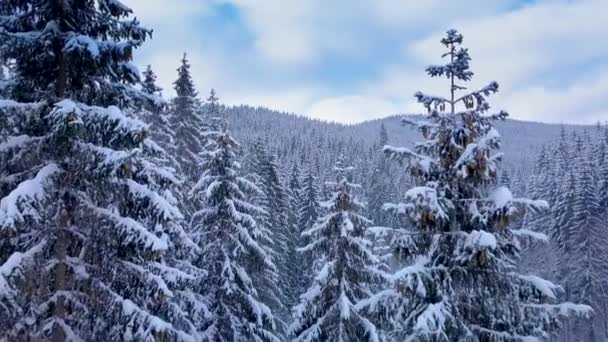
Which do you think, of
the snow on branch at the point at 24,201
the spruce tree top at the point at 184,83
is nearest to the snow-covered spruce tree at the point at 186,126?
the spruce tree top at the point at 184,83

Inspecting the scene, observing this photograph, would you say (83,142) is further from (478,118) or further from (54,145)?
(478,118)

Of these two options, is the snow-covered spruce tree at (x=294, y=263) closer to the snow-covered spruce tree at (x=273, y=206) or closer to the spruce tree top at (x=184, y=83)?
the snow-covered spruce tree at (x=273, y=206)

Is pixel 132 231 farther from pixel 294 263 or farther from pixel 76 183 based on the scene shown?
pixel 294 263

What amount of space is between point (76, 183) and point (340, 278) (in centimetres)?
1098

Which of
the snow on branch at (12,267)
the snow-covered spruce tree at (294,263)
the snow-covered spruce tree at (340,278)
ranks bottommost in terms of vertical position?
the snow-covered spruce tree at (294,263)

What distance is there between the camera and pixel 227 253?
20.5m

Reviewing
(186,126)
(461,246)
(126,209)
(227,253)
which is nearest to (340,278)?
(227,253)

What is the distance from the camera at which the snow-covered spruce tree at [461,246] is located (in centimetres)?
1060

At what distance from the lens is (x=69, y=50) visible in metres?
9.42

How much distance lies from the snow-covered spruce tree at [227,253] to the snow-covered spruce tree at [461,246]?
9.21 metres

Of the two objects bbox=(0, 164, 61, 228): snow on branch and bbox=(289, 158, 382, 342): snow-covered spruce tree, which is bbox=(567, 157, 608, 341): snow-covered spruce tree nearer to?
bbox=(289, 158, 382, 342): snow-covered spruce tree

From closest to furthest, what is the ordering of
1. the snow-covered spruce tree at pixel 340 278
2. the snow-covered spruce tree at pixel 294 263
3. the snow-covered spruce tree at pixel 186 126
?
the snow-covered spruce tree at pixel 340 278 < the snow-covered spruce tree at pixel 186 126 < the snow-covered spruce tree at pixel 294 263

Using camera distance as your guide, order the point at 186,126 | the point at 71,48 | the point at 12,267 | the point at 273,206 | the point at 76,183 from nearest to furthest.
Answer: the point at 12,267 → the point at 71,48 → the point at 76,183 → the point at 186,126 → the point at 273,206

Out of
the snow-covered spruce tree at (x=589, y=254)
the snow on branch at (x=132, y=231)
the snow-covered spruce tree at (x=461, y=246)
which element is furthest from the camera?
the snow-covered spruce tree at (x=589, y=254)
